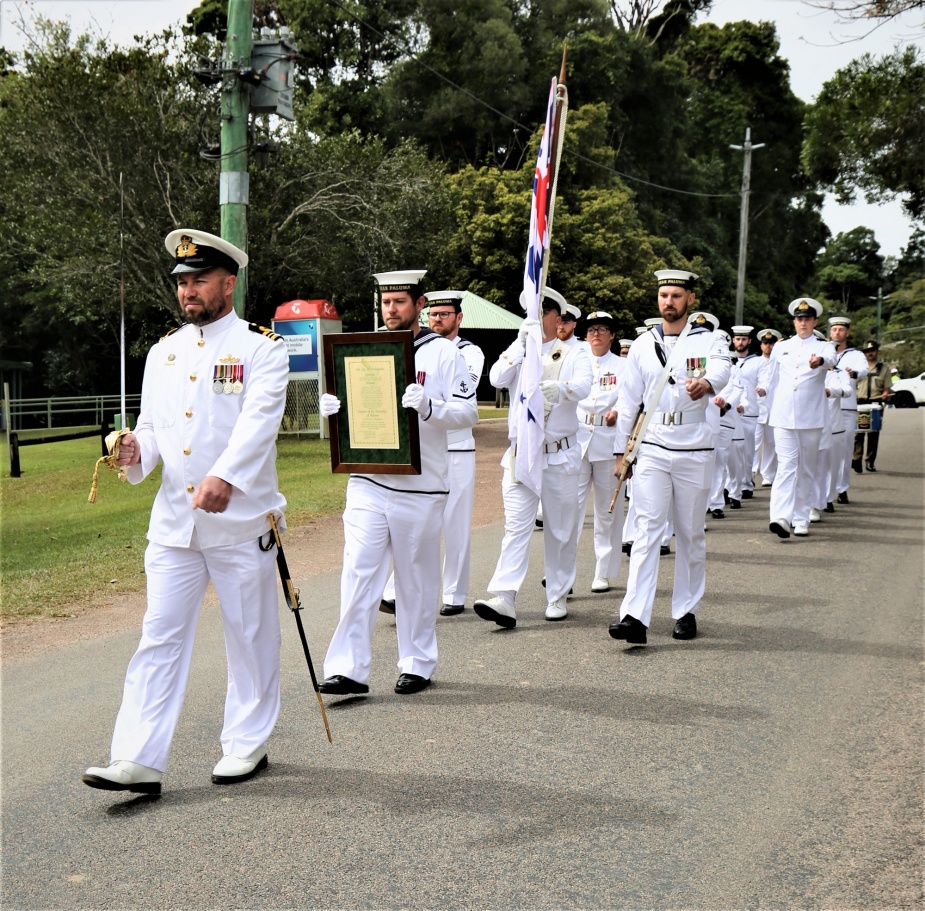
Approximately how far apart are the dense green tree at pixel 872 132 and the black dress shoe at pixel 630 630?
17876mm

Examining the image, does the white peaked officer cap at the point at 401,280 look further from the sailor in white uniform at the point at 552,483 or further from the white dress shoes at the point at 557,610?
the white dress shoes at the point at 557,610

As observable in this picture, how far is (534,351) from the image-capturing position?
7.59 meters

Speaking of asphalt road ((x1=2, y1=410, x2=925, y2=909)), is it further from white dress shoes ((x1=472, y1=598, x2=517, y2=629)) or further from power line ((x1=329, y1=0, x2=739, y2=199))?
power line ((x1=329, y1=0, x2=739, y2=199))

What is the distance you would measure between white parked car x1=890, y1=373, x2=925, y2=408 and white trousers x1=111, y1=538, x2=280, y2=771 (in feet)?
160

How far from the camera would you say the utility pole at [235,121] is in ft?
40.8

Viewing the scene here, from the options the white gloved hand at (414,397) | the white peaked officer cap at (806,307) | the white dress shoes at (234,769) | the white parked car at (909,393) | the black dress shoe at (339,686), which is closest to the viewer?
the white dress shoes at (234,769)

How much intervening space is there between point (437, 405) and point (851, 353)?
10497 millimetres

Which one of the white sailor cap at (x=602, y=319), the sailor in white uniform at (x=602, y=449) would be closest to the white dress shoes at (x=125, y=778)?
the sailor in white uniform at (x=602, y=449)

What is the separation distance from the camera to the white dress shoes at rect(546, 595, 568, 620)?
27.5ft

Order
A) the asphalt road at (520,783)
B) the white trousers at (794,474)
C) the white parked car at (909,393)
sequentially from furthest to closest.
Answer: the white parked car at (909,393) → the white trousers at (794,474) → the asphalt road at (520,783)

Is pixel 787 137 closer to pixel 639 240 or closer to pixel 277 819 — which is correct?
pixel 639 240

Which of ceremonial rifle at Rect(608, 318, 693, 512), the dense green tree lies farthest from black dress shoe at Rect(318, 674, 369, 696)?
the dense green tree

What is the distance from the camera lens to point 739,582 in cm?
984

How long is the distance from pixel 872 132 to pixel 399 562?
19.8 m
